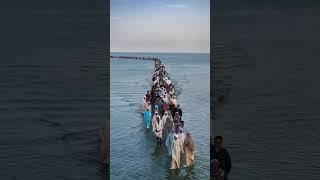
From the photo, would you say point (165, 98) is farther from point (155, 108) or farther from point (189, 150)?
point (189, 150)

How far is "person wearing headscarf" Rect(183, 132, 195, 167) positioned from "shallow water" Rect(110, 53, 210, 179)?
7 cm

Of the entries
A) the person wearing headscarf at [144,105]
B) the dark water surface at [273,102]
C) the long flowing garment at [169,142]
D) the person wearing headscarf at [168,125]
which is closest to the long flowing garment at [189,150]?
the long flowing garment at [169,142]

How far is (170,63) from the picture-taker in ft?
23.6

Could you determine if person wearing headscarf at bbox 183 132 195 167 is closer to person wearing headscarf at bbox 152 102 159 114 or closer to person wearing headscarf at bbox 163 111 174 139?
person wearing headscarf at bbox 163 111 174 139

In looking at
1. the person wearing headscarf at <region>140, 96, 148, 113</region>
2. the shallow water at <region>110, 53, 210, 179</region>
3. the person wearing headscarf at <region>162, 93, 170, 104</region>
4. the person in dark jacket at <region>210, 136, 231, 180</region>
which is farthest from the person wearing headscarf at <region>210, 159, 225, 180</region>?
the person wearing headscarf at <region>140, 96, 148, 113</region>

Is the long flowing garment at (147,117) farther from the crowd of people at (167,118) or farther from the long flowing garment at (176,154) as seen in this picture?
the long flowing garment at (176,154)

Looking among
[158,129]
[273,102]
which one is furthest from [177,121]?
[273,102]

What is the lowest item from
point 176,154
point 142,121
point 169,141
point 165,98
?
point 176,154

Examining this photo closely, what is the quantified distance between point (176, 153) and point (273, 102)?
4.99 ft

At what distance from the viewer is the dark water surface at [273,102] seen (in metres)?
5.89

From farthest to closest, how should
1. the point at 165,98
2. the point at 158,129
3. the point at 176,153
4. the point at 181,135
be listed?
the point at 165,98, the point at 158,129, the point at 181,135, the point at 176,153

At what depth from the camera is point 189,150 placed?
228 inches

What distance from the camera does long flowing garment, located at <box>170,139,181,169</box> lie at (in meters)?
5.73
